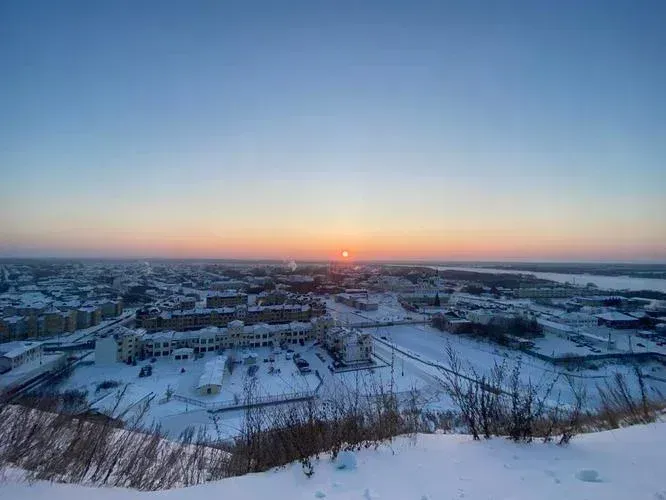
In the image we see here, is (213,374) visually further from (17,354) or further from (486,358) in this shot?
(486,358)

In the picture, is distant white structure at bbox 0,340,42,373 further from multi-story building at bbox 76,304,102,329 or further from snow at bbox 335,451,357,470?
snow at bbox 335,451,357,470

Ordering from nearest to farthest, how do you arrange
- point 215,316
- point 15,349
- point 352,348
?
point 15,349 < point 352,348 < point 215,316

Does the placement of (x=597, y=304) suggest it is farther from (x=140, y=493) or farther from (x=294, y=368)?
(x=140, y=493)

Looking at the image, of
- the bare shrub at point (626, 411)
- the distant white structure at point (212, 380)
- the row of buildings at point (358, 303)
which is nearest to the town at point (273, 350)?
the distant white structure at point (212, 380)

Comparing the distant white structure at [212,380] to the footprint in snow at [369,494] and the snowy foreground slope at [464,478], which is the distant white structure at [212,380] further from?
the footprint in snow at [369,494]

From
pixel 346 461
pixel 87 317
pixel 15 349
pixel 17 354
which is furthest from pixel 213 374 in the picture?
pixel 87 317

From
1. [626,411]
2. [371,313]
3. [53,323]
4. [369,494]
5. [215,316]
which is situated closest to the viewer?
[369,494]
